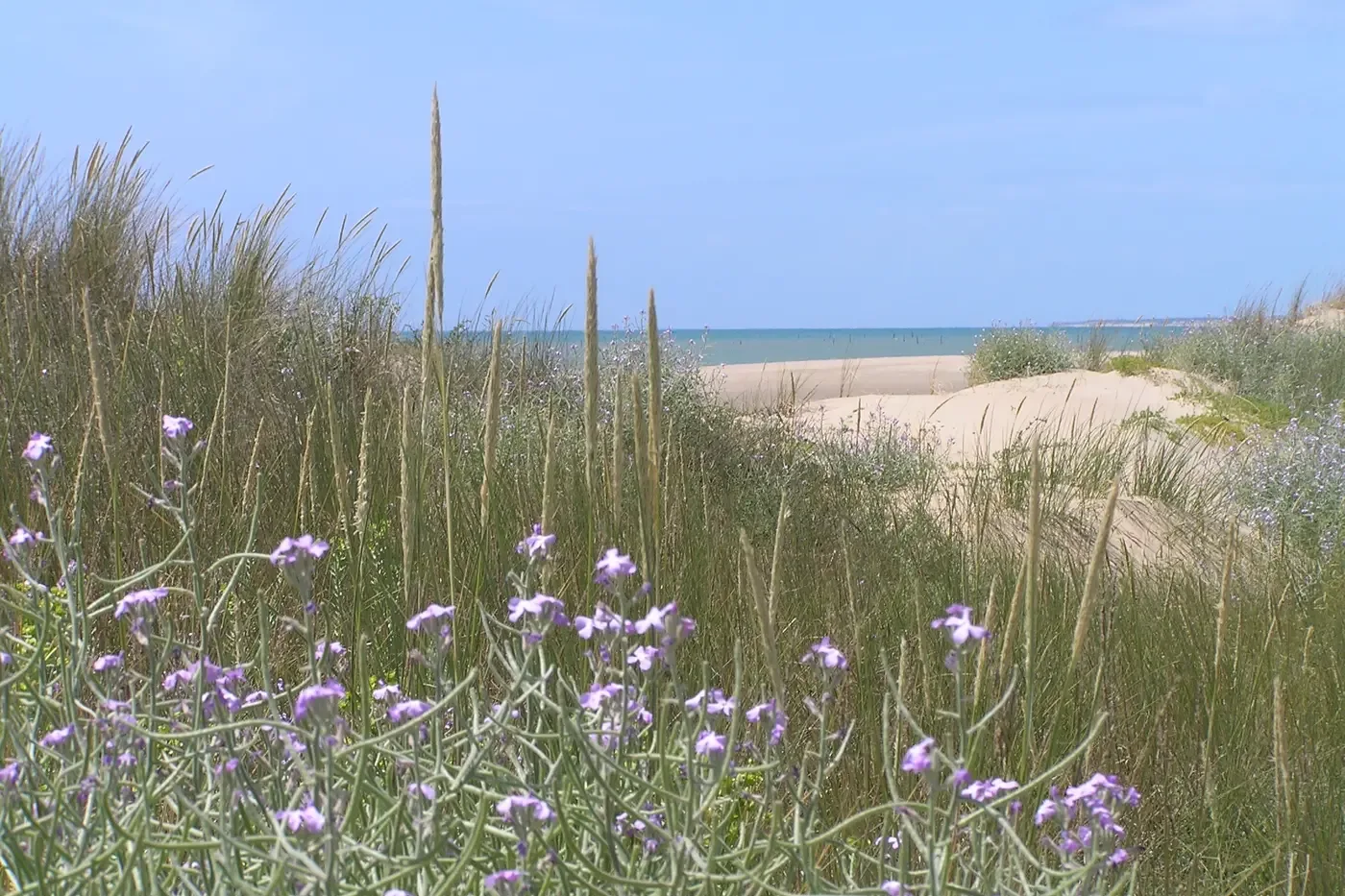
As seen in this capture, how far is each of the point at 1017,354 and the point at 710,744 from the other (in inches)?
598

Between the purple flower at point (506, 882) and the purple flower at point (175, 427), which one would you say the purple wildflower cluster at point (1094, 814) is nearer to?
the purple flower at point (506, 882)

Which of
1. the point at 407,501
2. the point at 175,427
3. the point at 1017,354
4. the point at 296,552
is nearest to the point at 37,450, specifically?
the point at 175,427

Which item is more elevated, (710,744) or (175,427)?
(175,427)

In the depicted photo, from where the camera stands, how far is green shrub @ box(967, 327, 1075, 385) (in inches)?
602

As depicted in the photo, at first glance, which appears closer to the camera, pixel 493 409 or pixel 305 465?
pixel 493 409

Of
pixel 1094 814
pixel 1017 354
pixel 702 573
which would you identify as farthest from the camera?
pixel 1017 354

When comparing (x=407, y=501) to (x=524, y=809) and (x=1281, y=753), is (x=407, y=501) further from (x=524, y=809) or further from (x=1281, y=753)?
(x=1281, y=753)

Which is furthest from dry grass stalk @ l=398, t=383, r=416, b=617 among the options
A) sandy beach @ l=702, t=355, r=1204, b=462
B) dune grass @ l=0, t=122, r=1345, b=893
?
sandy beach @ l=702, t=355, r=1204, b=462

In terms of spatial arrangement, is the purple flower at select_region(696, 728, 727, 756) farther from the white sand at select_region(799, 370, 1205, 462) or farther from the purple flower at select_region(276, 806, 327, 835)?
the white sand at select_region(799, 370, 1205, 462)

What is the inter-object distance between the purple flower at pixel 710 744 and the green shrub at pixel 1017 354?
46.1 feet

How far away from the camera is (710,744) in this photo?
4.06ft

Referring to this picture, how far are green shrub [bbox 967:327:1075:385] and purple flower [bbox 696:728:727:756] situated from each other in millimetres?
14049

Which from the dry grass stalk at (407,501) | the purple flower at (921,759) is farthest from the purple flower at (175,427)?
the purple flower at (921,759)

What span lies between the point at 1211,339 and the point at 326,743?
15.1 meters
